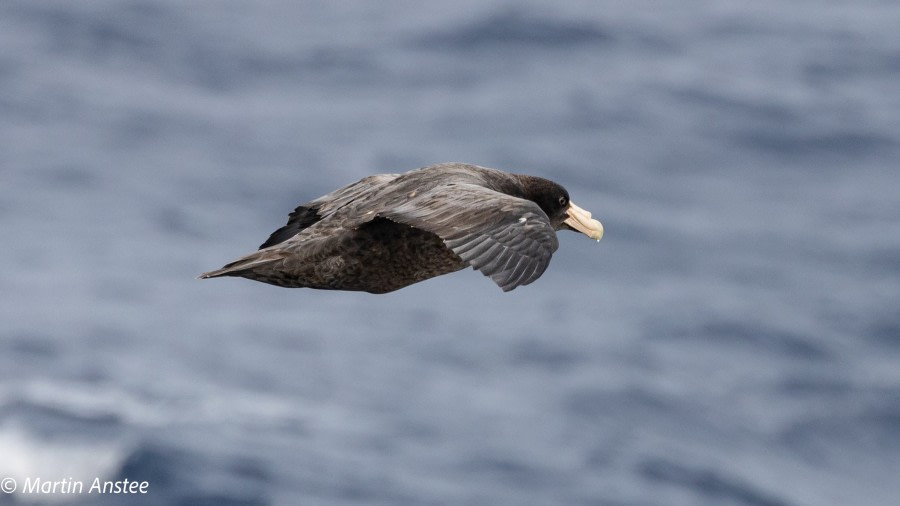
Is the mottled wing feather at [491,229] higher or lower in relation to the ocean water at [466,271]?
lower

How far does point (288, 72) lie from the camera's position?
57.6 metres

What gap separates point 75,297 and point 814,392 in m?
21.7

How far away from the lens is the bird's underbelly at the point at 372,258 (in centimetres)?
1213

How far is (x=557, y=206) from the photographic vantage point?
44.9 ft

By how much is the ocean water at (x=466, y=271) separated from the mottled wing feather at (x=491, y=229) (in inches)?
1200

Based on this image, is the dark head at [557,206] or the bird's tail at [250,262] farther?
the dark head at [557,206]

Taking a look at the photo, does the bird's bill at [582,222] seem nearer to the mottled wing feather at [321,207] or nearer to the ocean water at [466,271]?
the mottled wing feather at [321,207]

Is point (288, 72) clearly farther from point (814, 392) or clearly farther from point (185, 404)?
point (814, 392)

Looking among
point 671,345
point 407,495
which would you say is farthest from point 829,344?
point 407,495

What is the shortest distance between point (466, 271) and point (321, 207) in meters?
39.1

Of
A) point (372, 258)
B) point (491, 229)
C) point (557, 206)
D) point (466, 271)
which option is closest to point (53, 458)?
point (466, 271)

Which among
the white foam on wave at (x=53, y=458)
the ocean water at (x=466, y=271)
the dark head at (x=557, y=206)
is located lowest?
the dark head at (x=557, y=206)

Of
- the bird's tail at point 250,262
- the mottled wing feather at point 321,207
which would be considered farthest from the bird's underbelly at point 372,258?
the mottled wing feather at point 321,207

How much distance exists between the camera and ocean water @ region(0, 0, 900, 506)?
4578 cm
